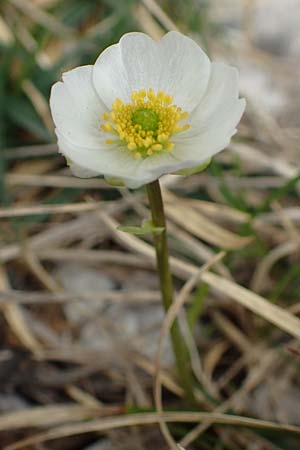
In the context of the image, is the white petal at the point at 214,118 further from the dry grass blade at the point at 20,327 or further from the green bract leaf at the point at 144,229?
the dry grass blade at the point at 20,327

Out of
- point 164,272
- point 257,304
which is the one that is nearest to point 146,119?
point 164,272

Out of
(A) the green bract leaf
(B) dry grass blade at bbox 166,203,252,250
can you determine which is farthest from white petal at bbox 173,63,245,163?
(B) dry grass blade at bbox 166,203,252,250

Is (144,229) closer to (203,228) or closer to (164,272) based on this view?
(164,272)

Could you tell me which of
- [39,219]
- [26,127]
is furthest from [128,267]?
[26,127]

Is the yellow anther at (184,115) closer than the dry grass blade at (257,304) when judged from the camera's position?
Yes

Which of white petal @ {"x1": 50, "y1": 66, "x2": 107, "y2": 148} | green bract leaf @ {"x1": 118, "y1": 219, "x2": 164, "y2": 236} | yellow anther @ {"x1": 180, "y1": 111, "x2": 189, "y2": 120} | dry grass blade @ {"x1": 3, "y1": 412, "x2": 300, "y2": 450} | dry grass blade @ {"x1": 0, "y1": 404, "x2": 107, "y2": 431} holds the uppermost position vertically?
white petal @ {"x1": 50, "y1": 66, "x2": 107, "y2": 148}

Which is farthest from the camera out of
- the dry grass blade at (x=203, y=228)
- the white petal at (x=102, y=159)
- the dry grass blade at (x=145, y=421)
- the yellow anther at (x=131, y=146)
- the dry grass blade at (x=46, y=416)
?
the dry grass blade at (x=203, y=228)

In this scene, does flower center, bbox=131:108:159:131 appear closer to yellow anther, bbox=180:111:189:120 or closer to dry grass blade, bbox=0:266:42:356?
yellow anther, bbox=180:111:189:120

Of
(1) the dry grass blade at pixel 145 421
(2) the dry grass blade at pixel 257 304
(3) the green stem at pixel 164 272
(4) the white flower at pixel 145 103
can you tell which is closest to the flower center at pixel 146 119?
(4) the white flower at pixel 145 103
